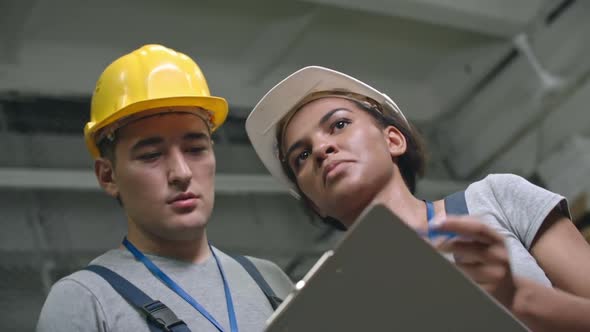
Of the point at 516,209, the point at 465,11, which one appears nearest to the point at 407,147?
the point at 516,209

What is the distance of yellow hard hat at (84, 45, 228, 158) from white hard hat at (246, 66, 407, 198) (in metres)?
0.12

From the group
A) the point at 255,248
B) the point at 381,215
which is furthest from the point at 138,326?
the point at 255,248

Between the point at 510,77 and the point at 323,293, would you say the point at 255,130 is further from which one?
the point at 510,77

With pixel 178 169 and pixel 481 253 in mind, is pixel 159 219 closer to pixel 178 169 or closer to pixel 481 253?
pixel 178 169

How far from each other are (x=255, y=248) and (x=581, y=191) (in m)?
1.88

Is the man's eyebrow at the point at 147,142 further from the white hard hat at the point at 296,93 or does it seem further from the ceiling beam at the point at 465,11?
the ceiling beam at the point at 465,11

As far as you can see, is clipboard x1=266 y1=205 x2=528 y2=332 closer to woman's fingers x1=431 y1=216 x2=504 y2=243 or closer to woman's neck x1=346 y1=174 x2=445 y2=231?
woman's fingers x1=431 y1=216 x2=504 y2=243

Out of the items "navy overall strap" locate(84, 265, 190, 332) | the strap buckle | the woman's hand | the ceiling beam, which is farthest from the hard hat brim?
the ceiling beam

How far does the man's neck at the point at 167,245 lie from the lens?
197cm

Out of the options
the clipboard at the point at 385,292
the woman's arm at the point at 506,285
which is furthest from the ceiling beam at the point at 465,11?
the clipboard at the point at 385,292

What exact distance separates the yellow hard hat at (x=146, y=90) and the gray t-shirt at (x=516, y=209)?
31.5 inches

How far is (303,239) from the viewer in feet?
13.2

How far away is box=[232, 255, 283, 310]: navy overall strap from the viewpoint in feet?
6.59

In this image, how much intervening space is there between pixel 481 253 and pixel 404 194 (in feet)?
→ 2.29
